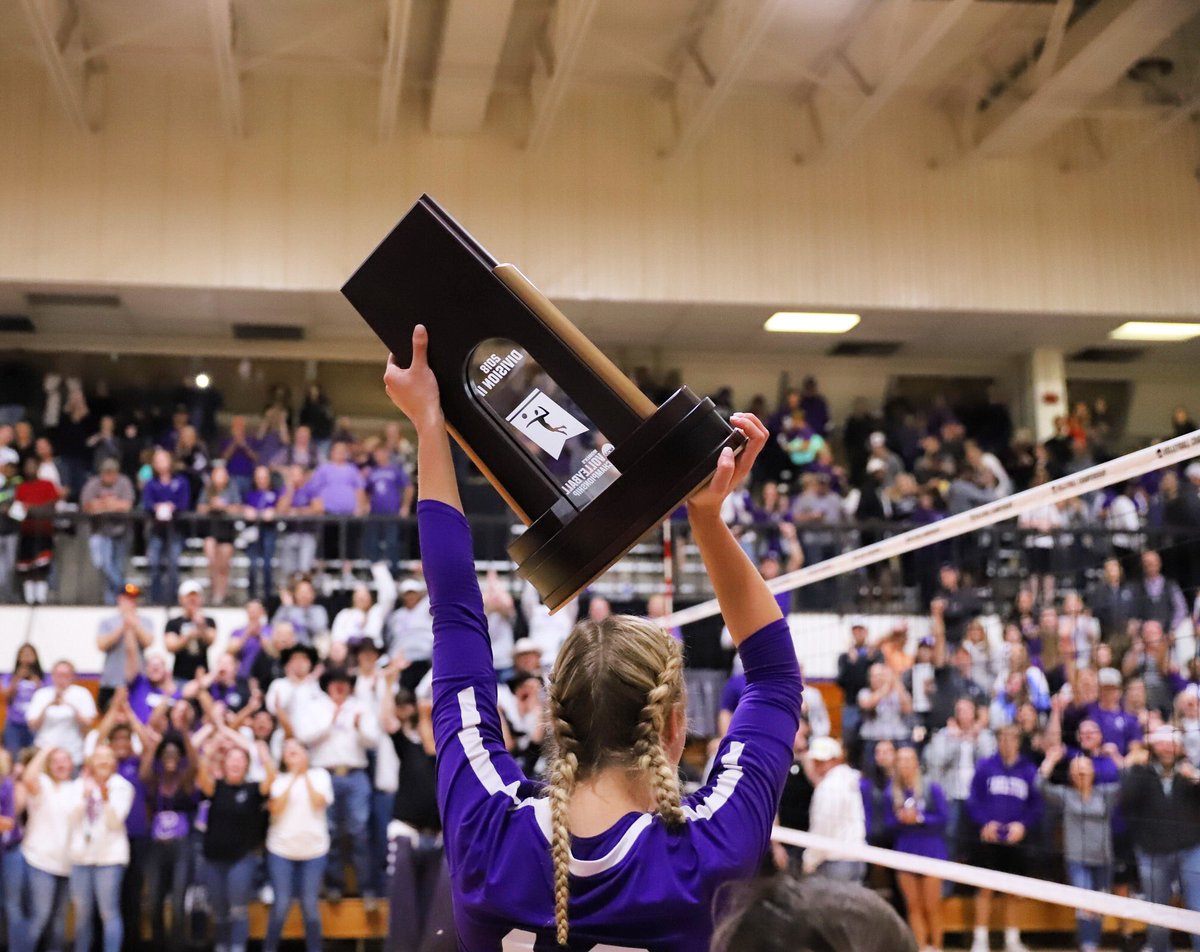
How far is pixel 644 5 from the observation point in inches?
681

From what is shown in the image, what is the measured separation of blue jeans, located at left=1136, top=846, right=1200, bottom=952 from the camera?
25.6 feet

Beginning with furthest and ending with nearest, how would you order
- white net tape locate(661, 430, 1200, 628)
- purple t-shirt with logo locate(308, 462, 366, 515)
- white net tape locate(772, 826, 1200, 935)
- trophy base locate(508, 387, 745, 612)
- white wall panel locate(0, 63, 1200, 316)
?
white wall panel locate(0, 63, 1200, 316) < purple t-shirt with logo locate(308, 462, 366, 515) < white net tape locate(661, 430, 1200, 628) < white net tape locate(772, 826, 1200, 935) < trophy base locate(508, 387, 745, 612)

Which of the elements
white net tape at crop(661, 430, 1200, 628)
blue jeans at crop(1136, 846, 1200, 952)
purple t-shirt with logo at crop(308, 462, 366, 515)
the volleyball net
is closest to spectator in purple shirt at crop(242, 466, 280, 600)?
purple t-shirt with logo at crop(308, 462, 366, 515)

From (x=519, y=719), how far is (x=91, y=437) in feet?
30.7

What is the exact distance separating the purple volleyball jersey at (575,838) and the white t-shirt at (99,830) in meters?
10.4

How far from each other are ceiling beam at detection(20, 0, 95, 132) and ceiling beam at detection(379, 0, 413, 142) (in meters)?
3.86

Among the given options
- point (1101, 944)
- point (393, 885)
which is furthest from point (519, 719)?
point (1101, 944)

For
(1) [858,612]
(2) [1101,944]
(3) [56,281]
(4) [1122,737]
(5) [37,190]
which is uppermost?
(5) [37,190]

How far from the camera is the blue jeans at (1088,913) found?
998 cm

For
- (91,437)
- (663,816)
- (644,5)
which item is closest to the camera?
(663,816)

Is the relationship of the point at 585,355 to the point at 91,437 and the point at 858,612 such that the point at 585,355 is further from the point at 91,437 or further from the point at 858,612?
the point at 91,437

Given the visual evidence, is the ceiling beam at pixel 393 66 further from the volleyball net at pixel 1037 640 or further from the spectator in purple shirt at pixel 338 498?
the volleyball net at pixel 1037 640

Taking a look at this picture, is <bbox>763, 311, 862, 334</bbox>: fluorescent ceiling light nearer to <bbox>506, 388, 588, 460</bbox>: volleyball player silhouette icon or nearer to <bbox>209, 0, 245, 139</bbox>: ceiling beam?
<bbox>209, 0, 245, 139</bbox>: ceiling beam

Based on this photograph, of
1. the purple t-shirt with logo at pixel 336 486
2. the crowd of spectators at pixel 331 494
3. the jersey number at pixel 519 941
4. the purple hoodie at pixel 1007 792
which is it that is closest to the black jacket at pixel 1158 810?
the purple hoodie at pixel 1007 792
